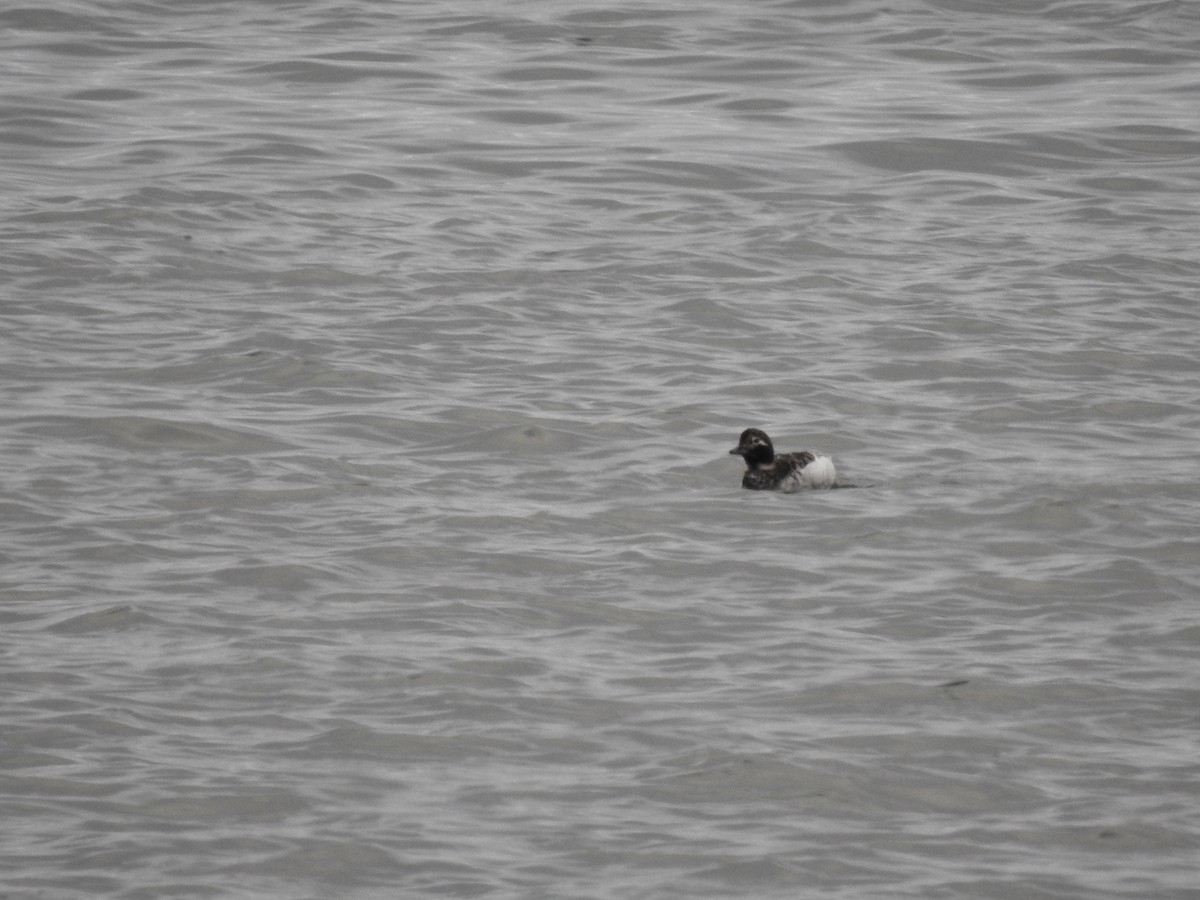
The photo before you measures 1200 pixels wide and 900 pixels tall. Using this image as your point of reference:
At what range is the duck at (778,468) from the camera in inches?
414

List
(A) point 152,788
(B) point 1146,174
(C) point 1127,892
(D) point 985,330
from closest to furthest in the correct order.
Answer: (C) point 1127,892 → (A) point 152,788 → (D) point 985,330 → (B) point 1146,174

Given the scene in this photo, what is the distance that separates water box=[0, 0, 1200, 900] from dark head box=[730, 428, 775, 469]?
230mm

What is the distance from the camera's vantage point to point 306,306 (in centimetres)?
1349

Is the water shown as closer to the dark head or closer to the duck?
the duck

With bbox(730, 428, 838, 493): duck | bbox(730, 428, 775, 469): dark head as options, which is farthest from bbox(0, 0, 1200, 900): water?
bbox(730, 428, 775, 469): dark head

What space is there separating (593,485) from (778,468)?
103 centimetres

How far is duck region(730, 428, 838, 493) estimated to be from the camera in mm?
10523

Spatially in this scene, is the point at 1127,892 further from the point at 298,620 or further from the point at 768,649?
the point at 298,620

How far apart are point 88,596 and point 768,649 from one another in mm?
3145

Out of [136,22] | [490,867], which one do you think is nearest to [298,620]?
[490,867]

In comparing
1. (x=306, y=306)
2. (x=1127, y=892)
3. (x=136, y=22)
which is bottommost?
(x=1127, y=892)

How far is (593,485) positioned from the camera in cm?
1069

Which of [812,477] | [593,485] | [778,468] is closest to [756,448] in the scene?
[778,468]

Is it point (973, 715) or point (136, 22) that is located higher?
point (136, 22)
